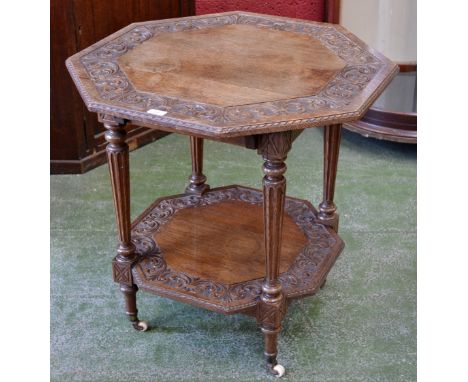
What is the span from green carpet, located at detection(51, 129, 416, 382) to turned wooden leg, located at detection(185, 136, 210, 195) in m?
0.48

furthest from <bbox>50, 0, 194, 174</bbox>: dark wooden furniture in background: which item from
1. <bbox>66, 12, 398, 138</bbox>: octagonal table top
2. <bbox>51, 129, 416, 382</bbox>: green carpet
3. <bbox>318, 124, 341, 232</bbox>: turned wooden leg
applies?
<bbox>318, 124, 341, 232</bbox>: turned wooden leg

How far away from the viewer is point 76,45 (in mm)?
3135

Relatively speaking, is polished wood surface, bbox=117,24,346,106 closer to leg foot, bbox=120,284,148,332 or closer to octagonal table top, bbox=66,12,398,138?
octagonal table top, bbox=66,12,398,138

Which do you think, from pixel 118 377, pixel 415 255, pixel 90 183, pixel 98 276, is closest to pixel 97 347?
pixel 118 377

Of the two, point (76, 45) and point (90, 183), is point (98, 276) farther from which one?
point (76, 45)

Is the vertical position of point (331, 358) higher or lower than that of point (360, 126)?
lower

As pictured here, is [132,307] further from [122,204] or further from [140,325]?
[122,204]

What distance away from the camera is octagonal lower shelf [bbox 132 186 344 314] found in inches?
85.0

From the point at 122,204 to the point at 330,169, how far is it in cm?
82

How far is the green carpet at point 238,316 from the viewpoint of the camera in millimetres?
2227

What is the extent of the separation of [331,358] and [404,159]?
163cm

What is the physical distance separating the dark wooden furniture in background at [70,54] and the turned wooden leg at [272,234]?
166 cm

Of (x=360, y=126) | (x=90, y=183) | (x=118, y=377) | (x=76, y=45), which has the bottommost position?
(x=118, y=377)

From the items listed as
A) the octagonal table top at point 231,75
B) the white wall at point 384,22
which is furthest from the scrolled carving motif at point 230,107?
the white wall at point 384,22
